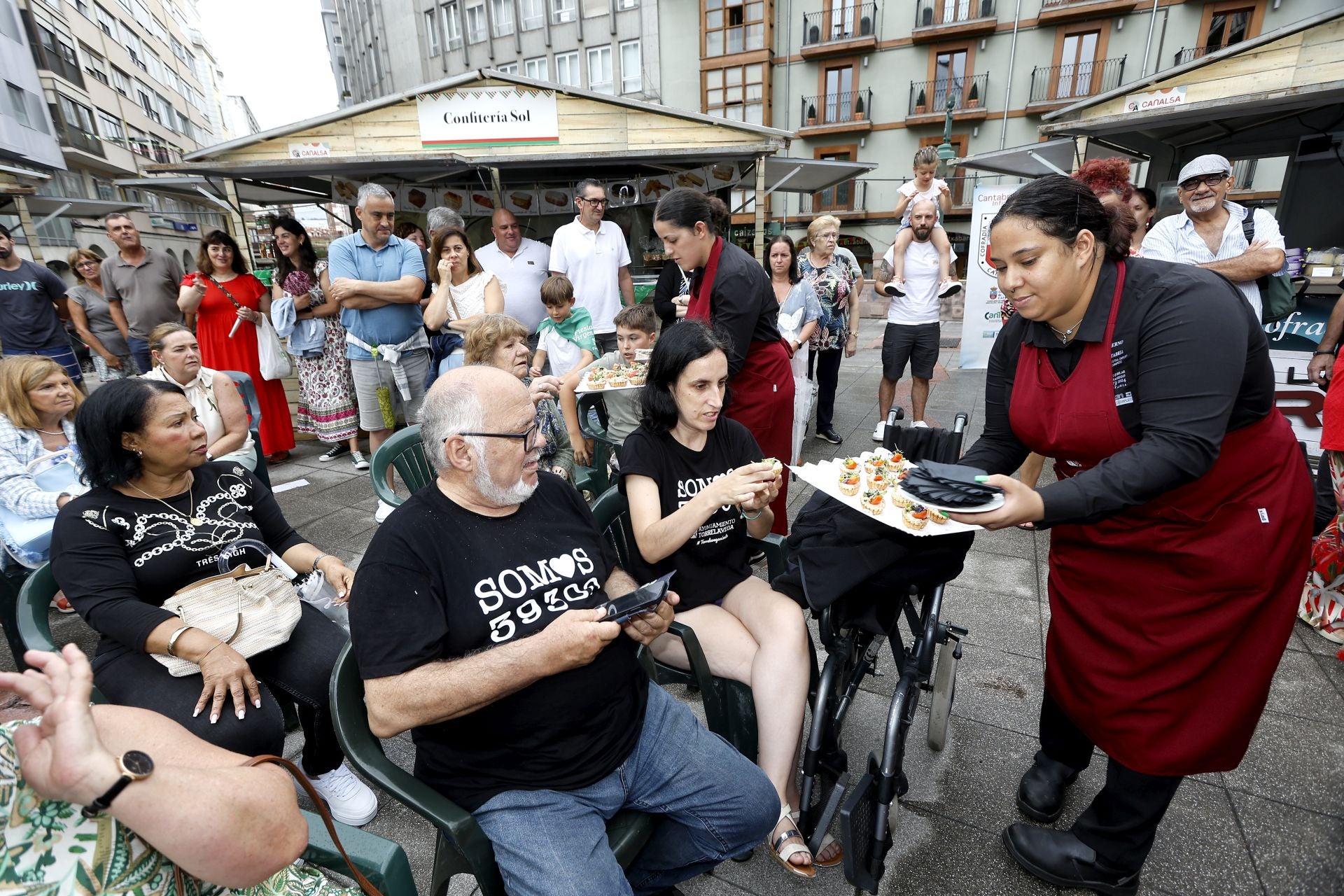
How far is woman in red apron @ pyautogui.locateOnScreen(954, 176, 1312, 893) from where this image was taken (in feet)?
4.77

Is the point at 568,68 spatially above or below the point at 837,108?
above

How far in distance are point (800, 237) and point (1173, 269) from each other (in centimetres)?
2704

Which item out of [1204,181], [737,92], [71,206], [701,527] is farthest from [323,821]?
[737,92]

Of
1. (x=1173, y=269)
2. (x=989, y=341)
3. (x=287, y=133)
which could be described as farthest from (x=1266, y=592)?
(x=287, y=133)

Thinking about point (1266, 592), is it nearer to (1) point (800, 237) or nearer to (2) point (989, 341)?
(2) point (989, 341)

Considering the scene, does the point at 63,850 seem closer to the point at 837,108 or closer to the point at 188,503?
the point at 188,503

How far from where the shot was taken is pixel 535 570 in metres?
1.67

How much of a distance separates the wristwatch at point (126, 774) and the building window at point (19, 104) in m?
33.0

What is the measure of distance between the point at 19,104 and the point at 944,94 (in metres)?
34.2

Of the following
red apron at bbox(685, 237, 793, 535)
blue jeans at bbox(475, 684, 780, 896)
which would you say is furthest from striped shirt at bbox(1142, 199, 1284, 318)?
blue jeans at bbox(475, 684, 780, 896)

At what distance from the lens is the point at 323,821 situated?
133cm

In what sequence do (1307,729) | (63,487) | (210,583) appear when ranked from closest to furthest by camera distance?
1. (210,583)
2. (1307,729)
3. (63,487)

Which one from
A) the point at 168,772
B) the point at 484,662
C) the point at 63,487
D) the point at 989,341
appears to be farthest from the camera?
the point at 989,341

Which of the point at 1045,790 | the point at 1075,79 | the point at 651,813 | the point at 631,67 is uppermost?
the point at 631,67
